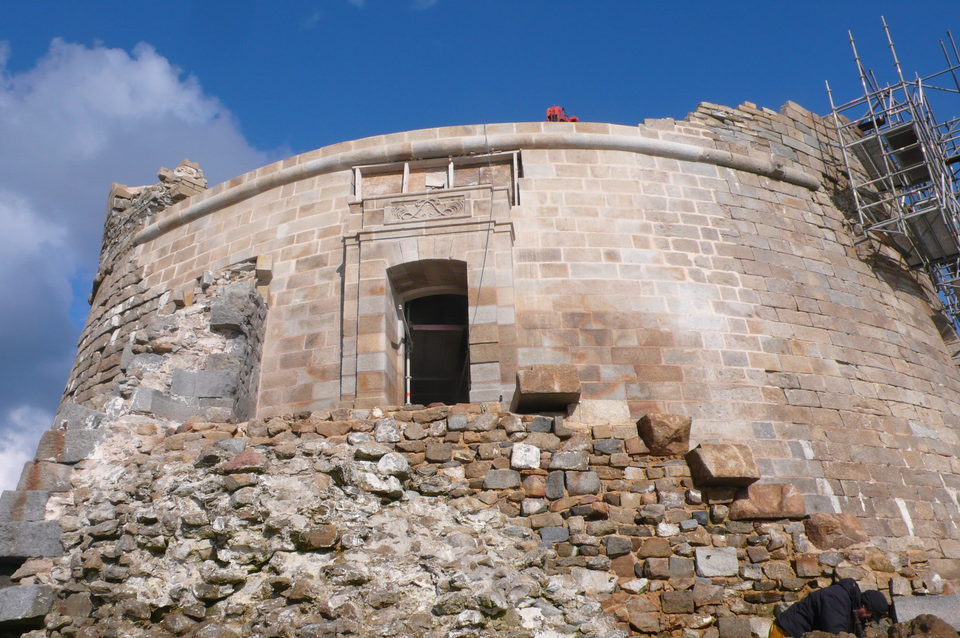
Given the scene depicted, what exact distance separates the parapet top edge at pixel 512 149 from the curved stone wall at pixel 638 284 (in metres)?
0.03

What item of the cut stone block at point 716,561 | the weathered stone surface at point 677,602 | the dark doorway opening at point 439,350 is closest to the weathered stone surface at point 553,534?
the weathered stone surface at point 677,602

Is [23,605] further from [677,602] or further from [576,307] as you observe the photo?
[576,307]

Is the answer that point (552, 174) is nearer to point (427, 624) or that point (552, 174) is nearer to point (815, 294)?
point (815, 294)

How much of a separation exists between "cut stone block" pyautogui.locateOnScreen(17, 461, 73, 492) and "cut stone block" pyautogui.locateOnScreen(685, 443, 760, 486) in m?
5.06

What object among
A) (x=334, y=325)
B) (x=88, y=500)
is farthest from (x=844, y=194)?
(x=88, y=500)

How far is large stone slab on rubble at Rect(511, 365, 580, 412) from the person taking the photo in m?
6.12

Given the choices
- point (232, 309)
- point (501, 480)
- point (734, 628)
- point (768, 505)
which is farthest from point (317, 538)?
point (232, 309)

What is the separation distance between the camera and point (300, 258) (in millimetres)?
8984

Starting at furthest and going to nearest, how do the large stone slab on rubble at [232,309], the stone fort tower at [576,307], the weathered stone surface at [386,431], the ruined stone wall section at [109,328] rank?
the ruined stone wall section at [109,328] < the large stone slab on rubble at [232,309] < the stone fort tower at [576,307] < the weathered stone surface at [386,431]

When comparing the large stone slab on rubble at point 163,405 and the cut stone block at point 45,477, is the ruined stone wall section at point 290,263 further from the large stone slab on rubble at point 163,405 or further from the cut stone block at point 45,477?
the cut stone block at point 45,477

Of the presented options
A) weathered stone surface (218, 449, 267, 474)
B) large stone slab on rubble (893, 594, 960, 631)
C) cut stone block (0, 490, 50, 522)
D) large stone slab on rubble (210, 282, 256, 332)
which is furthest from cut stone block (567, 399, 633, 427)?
cut stone block (0, 490, 50, 522)

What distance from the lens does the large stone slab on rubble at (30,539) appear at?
235 inches

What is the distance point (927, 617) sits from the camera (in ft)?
15.5

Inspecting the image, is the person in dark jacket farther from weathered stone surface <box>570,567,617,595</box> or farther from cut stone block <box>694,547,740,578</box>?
weathered stone surface <box>570,567,617,595</box>
